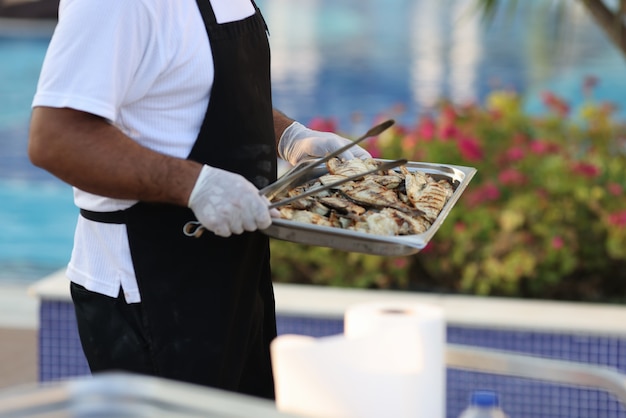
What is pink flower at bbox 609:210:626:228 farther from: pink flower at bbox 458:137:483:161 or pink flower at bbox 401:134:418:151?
pink flower at bbox 401:134:418:151

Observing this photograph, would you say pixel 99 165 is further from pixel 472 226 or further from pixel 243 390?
pixel 472 226

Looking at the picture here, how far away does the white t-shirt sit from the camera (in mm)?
1559

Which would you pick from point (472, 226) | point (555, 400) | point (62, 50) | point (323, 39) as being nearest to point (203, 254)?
point (62, 50)

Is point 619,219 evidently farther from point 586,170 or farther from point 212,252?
point 212,252

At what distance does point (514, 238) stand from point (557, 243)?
155 mm

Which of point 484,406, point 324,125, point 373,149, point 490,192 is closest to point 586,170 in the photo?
point 490,192

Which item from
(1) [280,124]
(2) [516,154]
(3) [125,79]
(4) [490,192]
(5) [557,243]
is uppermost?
(3) [125,79]

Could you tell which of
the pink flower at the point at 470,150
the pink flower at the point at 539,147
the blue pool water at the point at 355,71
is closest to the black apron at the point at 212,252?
the pink flower at the point at 470,150

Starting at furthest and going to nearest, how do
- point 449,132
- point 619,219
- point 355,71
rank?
point 355,71
point 449,132
point 619,219

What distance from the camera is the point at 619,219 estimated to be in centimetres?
353

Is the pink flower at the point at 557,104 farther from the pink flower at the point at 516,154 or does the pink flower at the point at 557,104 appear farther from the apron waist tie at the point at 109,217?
the apron waist tie at the point at 109,217

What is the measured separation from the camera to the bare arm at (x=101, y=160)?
1.57 meters

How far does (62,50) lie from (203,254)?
43 cm

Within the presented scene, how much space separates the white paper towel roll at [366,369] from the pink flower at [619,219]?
2.60m
